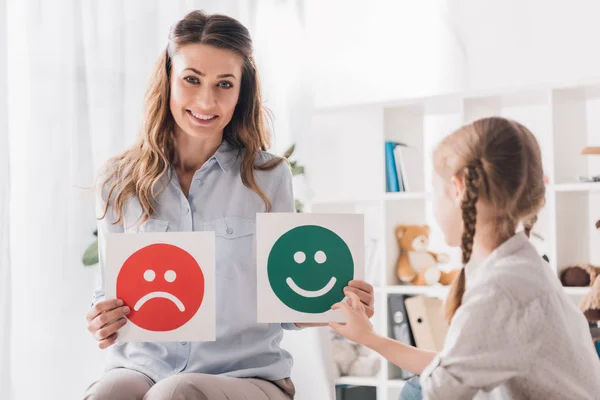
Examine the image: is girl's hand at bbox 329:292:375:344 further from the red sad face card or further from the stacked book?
the stacked book

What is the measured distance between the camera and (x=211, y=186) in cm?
176

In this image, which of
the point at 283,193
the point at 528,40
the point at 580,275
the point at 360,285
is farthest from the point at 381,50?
the point at 360,285

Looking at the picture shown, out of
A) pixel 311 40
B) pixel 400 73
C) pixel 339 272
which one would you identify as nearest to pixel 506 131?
pixel 339 272

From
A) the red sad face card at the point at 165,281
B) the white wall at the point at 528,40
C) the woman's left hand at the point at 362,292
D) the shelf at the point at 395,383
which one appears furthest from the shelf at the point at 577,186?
the red sad face card at the point at 165,281

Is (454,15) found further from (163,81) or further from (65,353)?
(65,353)

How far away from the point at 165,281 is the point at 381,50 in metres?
2.49

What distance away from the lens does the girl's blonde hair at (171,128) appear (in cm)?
173

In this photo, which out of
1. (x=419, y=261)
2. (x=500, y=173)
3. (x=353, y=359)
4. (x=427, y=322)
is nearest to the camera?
(x=500, y=173)

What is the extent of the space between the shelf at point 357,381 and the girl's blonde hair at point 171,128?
1629 millimetres

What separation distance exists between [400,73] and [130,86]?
5.11 feet

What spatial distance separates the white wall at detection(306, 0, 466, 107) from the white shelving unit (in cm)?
34

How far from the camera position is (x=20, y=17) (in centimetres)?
225

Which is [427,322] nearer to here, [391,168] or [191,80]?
[391,168]

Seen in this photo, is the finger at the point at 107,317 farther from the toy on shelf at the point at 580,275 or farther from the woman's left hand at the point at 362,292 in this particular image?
the toy on shelf at the point at 580,275
